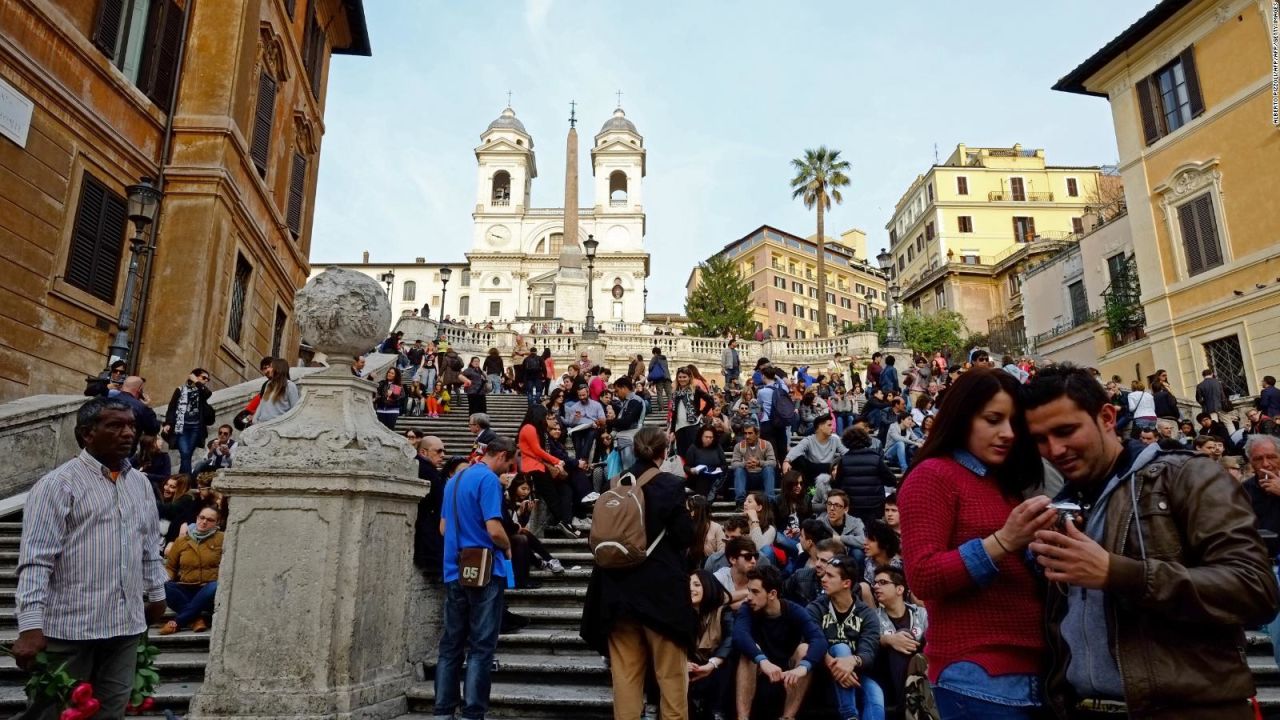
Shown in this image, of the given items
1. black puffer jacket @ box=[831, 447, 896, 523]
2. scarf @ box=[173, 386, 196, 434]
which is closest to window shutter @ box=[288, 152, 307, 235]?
scarf @ box=[173, 386, 196, 434]

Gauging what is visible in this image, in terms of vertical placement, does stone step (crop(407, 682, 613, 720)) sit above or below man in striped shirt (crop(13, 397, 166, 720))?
below

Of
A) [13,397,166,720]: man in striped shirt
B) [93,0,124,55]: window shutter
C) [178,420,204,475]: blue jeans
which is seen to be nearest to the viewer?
[13,397,166,720]: man in striped shirt

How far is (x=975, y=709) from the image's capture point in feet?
7.22

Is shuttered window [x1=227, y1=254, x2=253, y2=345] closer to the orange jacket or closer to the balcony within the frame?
the orange jacket

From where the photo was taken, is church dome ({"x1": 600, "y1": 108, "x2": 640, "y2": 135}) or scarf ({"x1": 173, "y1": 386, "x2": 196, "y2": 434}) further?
church dome ({"x1": 600, "y1": 108, "x2": 640, "y2": 135})

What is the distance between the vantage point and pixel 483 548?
524 centimetres

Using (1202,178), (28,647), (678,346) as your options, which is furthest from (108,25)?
(678,346)

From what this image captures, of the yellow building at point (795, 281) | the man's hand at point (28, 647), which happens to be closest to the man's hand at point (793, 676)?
the man's hand at point (28, 647)

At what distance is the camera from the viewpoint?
2.06 m

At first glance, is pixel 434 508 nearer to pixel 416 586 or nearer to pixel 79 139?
pixel 416 586

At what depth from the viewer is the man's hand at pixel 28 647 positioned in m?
3.29

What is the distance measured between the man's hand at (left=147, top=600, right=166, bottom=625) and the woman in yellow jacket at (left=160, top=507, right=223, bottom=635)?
3223mm

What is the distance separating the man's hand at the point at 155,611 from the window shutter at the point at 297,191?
18588 millimetres

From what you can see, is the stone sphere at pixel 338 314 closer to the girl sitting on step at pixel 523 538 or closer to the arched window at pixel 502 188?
the girl sitting on step at pixel 523 538
